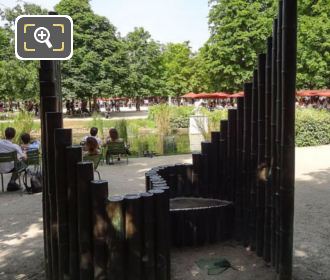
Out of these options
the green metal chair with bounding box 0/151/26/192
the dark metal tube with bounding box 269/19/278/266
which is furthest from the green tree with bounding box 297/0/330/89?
the dark metal tube with bounding box 269/19/278/266

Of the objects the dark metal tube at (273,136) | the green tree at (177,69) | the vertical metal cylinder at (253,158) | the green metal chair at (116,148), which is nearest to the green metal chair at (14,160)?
the green metal chair at (116,148)

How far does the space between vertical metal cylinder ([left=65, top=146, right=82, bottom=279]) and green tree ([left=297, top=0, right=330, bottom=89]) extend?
31.6 m

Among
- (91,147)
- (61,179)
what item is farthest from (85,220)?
(91,147)

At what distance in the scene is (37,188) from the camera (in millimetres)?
8273

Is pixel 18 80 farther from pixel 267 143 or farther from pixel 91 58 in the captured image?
pixel 267 143

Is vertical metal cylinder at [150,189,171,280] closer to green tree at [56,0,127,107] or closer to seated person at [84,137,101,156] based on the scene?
seated person at [84,137,101,156]

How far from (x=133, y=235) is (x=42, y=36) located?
5.90ft

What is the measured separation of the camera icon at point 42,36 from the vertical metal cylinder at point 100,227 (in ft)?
3.82

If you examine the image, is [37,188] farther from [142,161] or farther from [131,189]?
[142,161]

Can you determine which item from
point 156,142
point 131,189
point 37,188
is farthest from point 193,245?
point 156,142

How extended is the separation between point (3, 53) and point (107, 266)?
1597 inches

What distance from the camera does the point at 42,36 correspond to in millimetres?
3742

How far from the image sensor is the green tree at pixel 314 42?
32556mm

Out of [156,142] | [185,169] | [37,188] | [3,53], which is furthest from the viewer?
[3,53]
